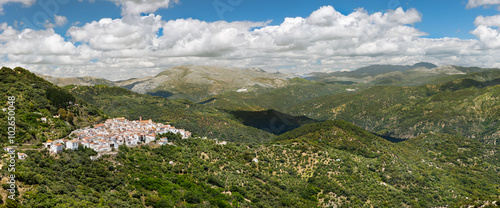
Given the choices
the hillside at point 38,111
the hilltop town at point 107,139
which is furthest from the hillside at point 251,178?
the hillside at point 38,111

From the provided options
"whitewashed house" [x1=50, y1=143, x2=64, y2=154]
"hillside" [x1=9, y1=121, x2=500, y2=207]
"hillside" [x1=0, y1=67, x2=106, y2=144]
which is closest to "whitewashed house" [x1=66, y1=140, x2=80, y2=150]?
"hillside" [x1=9, y1=121, x2=500, y2=207]

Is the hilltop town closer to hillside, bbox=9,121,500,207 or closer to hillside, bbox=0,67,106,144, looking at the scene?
hillside, bbox=9,121,500,207

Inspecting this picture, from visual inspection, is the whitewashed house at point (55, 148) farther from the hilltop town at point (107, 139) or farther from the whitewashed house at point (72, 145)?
the whitewashed house at point (72, 145)

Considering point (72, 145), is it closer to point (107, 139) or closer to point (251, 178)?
point (107, 139)

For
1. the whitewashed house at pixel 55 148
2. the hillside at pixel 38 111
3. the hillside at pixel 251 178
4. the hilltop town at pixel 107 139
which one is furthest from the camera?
the hillside at pixel 38 111

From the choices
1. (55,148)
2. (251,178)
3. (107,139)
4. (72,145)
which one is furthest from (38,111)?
(251,178)

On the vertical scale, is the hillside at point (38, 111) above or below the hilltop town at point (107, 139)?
above

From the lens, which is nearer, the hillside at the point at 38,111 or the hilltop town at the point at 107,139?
the hilltop town at the point at 107,139
